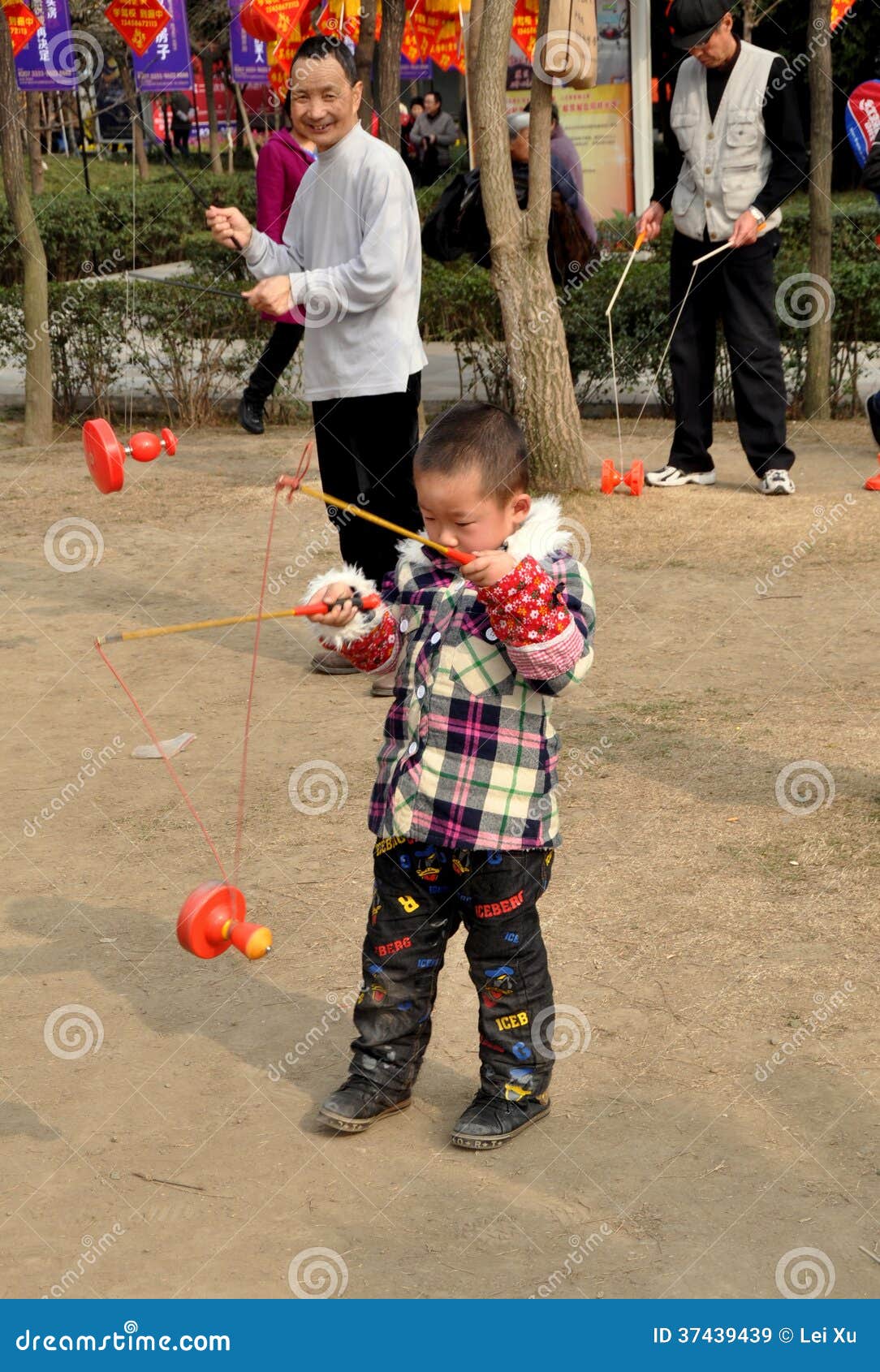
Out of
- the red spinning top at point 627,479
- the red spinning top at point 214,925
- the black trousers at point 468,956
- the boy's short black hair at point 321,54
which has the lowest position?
the red spinning top at point 627,479

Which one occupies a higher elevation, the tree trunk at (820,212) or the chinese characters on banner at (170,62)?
the chinese characters on banner at (170,62)

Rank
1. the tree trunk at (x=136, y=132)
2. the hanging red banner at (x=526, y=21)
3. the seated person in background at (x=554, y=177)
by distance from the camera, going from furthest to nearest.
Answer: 1. the tree trunk at (x=136, y=132)
2. the hanging red banner at (x=526, y=21)
3. the seated person in background at (x=554, y=177)

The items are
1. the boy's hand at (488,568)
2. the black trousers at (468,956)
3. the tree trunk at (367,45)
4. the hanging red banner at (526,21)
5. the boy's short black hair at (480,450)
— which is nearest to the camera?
the boy's hand at (488,568)

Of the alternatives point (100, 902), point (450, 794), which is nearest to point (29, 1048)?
point (100, 902)

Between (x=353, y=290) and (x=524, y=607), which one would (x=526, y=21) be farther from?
(x=524, y=607)

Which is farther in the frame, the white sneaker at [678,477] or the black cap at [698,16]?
the white sneaker at [678,477]

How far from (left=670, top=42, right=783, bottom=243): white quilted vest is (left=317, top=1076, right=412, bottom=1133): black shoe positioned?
5001 mm

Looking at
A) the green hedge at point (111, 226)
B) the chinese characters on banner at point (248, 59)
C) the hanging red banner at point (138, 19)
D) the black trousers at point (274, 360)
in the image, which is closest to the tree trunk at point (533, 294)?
the black trousers at point (274, 360)

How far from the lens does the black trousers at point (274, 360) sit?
7605mm

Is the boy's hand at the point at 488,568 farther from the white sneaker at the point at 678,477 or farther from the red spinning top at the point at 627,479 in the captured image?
the white sneaker at the point at 678,477

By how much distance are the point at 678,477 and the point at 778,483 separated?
1.51 feet

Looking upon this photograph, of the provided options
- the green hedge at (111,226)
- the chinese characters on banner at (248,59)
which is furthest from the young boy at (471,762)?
the chinese characters on banner at (248,59)

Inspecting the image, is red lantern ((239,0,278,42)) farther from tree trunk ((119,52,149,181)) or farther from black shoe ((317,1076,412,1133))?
tree trunk ((119,52,149,181))

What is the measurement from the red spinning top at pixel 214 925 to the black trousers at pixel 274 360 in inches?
208
